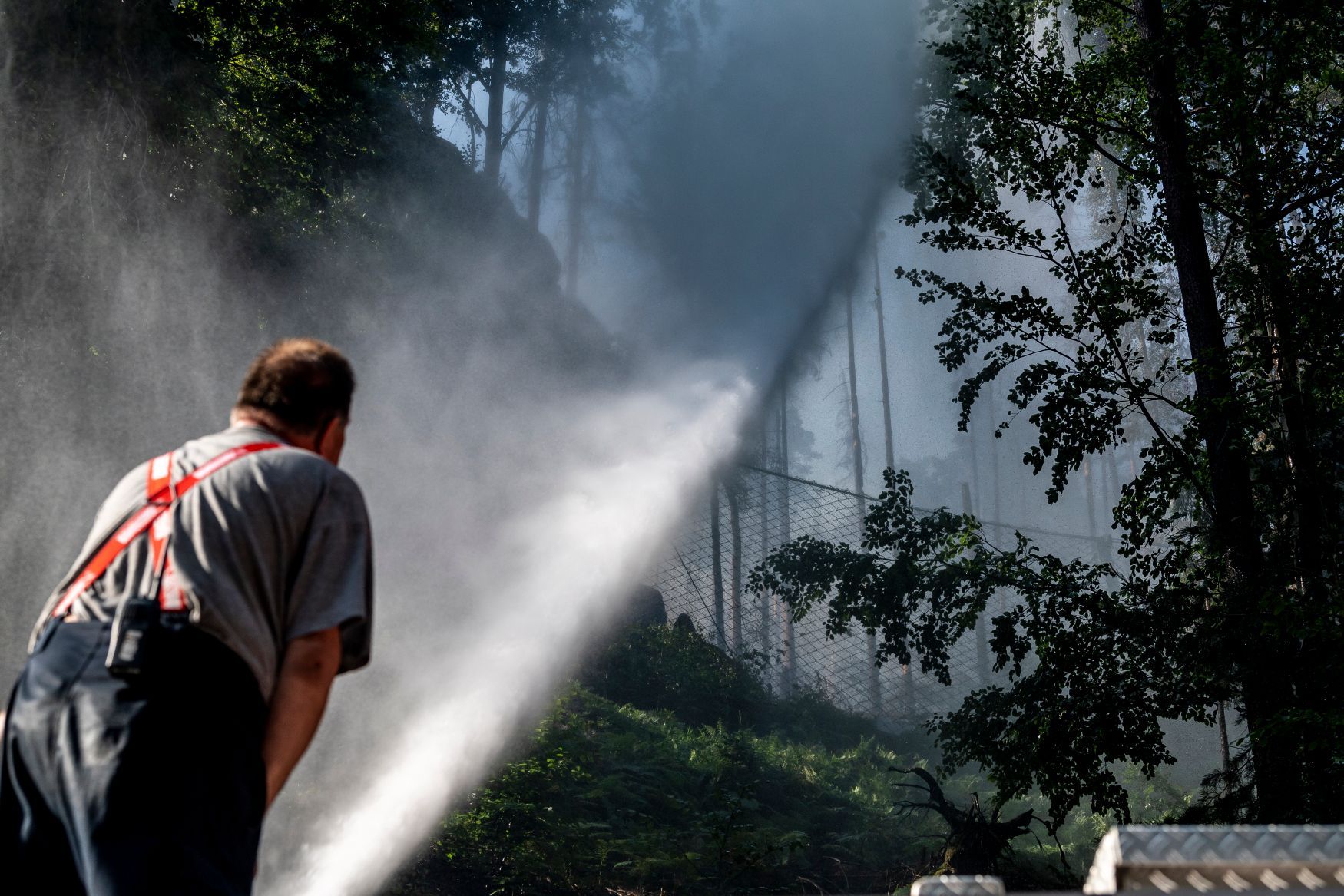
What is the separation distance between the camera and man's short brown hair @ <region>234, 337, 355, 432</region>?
226cm

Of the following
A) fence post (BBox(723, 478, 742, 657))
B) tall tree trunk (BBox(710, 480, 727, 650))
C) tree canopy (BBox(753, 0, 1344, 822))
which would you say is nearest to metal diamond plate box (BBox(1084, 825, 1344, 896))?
tree canopy (BBox(753, 0, 1344, 822))

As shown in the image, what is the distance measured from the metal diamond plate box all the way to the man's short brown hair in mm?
1857

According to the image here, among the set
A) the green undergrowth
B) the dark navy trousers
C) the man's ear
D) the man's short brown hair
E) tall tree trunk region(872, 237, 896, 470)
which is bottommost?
the green undergrowth

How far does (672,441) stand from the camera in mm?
21141

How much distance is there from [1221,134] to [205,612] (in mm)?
7934

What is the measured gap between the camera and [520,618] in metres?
15.8

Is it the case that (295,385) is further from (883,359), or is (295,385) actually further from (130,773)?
(883,359)

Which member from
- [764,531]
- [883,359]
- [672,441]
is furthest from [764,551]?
[883,359]

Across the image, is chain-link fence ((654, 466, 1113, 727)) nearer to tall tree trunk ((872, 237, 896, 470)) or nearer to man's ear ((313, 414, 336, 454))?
tall tree trunk ((872, 237, 896, 470))

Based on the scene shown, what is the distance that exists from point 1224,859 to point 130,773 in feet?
6.44

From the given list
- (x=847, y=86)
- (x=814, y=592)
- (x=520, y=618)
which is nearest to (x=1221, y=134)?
(x=814, y=592)

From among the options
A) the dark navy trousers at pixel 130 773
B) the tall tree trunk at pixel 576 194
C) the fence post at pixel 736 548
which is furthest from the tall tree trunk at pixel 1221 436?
the tall tree trunk at pixel 576 194

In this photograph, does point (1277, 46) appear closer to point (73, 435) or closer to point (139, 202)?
point (139, 202)

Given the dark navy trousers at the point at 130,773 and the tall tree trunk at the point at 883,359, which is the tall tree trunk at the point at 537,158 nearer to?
the tall tree trunk at the point at 883,359
